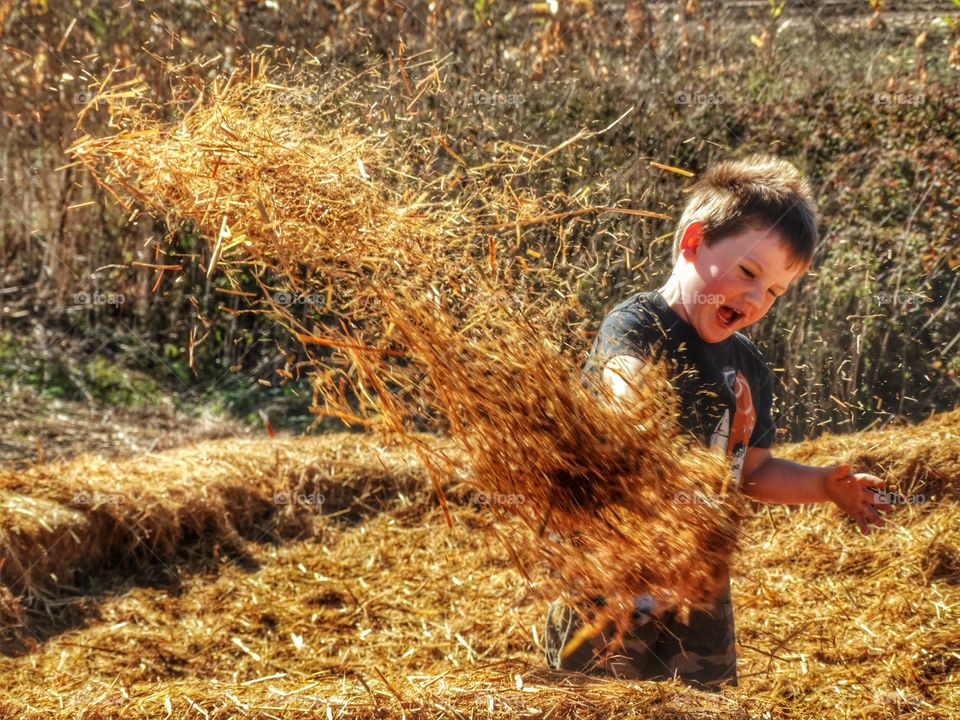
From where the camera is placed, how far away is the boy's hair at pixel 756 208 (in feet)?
8.90

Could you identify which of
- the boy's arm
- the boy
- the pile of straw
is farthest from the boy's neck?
the boy's arm

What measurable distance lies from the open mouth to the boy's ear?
0.23 metres

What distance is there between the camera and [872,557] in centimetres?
342

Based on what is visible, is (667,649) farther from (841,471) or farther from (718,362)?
(718,362)

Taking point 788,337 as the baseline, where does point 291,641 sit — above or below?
below

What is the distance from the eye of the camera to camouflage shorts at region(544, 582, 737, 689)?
2730mm

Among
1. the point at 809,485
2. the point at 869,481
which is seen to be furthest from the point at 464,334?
Answer: the point at 869,481

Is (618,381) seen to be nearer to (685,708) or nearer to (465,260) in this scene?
(465,260)

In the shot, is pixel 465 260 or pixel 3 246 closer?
pixel 465 260

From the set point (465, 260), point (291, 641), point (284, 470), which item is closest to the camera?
point (465, 260)

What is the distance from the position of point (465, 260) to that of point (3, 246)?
4677mm

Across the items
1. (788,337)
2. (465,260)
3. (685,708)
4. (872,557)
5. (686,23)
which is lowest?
(872,557)

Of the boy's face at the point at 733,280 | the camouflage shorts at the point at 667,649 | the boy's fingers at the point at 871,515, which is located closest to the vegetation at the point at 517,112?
the boy's face at the point at 733,280

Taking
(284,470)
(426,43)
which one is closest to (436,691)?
(284,470)
